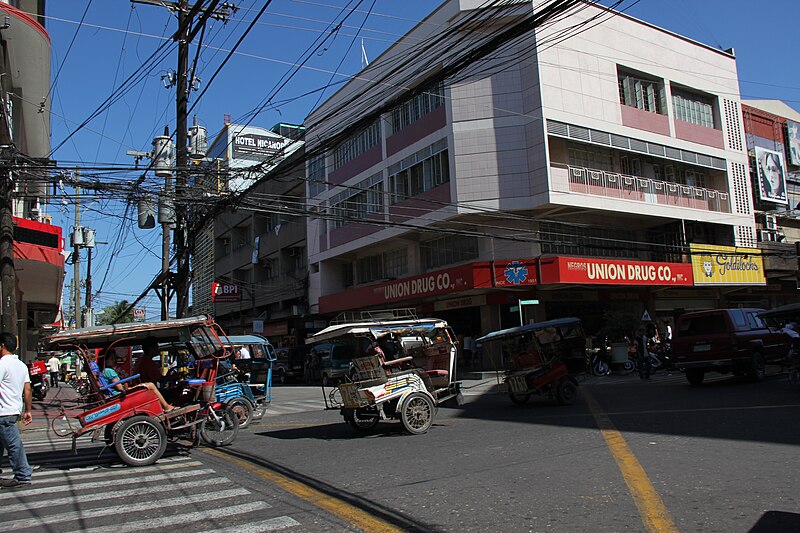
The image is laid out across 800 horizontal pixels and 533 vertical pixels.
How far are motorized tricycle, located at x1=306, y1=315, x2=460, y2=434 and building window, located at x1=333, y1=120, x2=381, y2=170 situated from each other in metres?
22.1

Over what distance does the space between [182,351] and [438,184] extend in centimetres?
1770

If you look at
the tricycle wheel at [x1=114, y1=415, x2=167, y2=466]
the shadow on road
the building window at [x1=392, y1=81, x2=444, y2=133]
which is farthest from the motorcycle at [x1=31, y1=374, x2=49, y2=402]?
the building window at [x1=392, y1=81, x2=444, y2=133]

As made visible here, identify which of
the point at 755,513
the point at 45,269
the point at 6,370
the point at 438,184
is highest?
the point at 438,184

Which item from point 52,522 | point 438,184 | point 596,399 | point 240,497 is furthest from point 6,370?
point 438,184

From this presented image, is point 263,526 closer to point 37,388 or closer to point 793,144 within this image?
point 37,388

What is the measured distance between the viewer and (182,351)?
512 inches

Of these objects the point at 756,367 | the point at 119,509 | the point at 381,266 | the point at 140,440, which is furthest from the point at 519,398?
the point at 381,266

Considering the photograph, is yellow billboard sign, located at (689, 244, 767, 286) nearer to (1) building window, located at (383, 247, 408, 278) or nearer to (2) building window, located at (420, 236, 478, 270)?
(2) building window, located at (420, 236, 478, 270)

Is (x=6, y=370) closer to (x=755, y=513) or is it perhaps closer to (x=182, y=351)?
(x=182, y=351)

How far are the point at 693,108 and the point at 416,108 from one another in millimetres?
14715

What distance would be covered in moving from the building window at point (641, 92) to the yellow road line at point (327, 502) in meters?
26.7

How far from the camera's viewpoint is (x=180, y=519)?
5.91 metres

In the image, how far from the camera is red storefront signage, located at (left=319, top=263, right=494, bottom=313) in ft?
86.8

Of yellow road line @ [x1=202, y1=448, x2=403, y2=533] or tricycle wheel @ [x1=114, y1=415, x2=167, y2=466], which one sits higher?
tricycle wheel @ [x1=114, y1=415, x2=167, y2=466]
